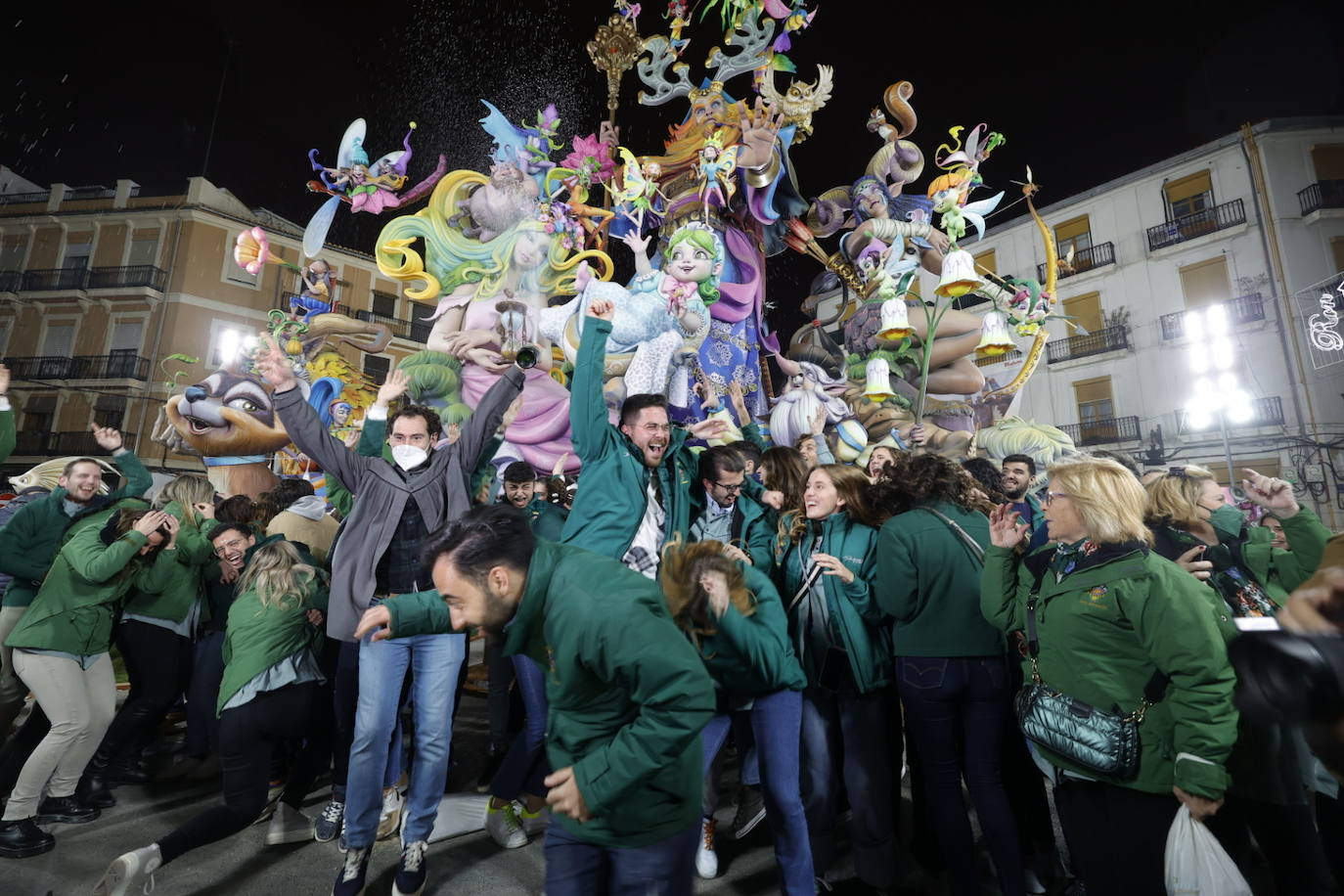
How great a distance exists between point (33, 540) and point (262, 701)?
2.12 m

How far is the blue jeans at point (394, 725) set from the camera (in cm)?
272

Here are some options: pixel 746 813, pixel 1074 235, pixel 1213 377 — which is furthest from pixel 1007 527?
pixel 1074 235

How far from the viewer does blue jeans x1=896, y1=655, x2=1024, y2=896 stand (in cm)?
245

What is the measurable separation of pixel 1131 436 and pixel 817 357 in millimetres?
10257

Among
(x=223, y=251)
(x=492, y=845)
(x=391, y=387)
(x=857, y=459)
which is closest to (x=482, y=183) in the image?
(x=857, y=459)

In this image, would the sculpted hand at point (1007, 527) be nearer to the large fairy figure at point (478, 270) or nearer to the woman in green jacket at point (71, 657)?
the woman in green jacket at point (71, 657)

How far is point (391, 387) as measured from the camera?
132 inches

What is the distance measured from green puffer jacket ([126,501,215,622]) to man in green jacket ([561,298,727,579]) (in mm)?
2565

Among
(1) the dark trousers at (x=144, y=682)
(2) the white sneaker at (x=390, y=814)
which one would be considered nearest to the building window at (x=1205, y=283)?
(2) the white sneaker at (x=390, y=814)

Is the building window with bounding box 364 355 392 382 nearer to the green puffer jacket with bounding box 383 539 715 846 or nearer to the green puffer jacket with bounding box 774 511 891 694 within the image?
the green puffer jacket with bounding box 774 511 891 694

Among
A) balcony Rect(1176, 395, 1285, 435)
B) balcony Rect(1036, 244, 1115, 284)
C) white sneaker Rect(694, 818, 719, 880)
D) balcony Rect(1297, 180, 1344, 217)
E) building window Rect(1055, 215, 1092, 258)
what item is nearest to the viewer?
white sneaker Rect(694, 818, 719, 880)

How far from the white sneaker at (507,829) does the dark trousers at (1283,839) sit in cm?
278

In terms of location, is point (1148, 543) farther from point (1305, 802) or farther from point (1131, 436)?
point (1131, 436)

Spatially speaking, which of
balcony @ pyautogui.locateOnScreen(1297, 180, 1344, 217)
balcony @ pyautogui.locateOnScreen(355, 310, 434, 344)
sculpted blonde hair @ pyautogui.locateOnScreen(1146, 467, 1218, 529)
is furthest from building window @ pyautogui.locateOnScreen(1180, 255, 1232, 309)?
balcony @ pyautogui.locateOnScreen(355, 310, 434, 344)
